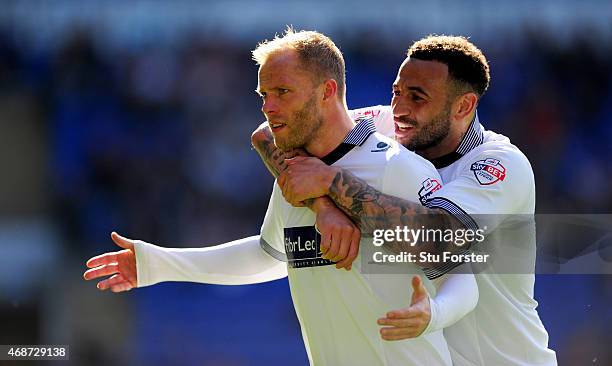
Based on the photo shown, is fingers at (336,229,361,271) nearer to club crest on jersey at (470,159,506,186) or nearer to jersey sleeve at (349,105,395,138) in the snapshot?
club crest on jersey at (470,159,506,186)

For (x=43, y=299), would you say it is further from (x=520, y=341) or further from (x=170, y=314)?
(x=520, y=341)

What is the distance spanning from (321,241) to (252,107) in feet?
16.2

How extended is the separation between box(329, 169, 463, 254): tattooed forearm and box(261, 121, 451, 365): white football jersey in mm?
52

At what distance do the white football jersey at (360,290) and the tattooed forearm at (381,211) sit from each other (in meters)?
0.05

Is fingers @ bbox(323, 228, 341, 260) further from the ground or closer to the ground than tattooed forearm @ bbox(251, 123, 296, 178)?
closer to the ground

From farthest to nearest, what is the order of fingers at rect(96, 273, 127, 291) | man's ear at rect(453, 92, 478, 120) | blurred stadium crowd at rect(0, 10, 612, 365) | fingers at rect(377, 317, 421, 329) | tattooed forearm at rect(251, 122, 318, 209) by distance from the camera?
1. blurred stadium crowd at rect(0, 10, 612, 365)
2. man's ear at rect(453, 92, 478, 120)
3. fingers at rect(96, 273, 127, 291)
4. tattooed forearm at rect(251, 122, 318, 209)
5. fingers at rect(377, 317, 421, 329)

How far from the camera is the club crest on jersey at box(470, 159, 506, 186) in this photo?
3510 millimetres

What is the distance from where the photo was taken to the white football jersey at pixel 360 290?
3.27 meters

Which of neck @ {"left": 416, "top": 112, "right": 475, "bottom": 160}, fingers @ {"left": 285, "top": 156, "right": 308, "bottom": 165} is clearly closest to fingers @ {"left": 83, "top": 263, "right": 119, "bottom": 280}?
fingers @ {"left": 285, "top": 156, "right": 308, "bottom": 165}

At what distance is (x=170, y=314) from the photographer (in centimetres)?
715

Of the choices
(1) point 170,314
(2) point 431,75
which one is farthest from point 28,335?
(2) point 431,75

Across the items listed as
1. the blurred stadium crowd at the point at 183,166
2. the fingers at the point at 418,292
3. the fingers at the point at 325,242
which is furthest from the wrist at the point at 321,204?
the blurred stadium crowd at the point at 183,166

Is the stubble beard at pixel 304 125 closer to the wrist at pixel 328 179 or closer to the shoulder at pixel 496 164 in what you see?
the wrist at pixel 328 179

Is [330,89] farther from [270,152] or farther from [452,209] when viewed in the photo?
[452,209]
